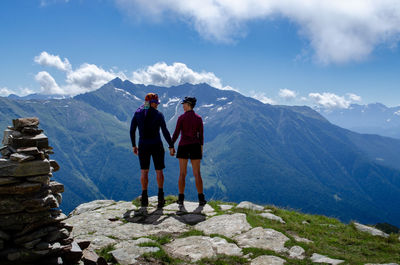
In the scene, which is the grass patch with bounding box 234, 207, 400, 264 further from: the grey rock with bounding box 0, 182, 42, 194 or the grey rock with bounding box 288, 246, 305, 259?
Answer: the grey rock with bounding box 0, 182, 42, 194

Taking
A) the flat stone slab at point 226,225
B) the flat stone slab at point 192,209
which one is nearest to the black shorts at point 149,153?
the flat stone slab at point 192,209

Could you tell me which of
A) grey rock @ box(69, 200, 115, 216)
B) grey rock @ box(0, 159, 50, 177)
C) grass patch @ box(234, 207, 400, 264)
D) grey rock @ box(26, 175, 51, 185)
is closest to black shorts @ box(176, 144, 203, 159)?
grass patch @ box(234, 207, 400, 264)

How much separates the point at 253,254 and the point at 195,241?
68.5 inches

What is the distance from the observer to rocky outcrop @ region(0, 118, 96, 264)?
568 cm

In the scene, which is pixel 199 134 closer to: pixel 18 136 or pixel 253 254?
pixel 253 254

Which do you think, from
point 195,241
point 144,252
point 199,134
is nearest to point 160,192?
point 199,134

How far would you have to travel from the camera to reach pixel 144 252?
273 inches

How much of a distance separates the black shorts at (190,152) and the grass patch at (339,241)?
9.66 ft

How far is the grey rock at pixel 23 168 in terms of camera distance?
579 cm

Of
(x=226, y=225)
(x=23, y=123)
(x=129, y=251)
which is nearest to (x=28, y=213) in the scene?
(x=23, y=123)

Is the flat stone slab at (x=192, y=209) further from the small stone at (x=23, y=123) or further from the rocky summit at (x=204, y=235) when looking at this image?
the small stone at (x=23, y=123)

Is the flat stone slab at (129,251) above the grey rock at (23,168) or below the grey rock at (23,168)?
below

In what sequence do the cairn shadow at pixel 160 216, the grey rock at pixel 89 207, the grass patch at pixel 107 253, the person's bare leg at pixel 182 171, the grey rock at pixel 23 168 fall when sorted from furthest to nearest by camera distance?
1. the grey rock at pixel 89 207
2. the person's bare leg at pixel 182 171
3. the cairn shadow at pixel 160 216
4. the grass patch at pixel 107 253
5. the grey rock at pixel 23 168

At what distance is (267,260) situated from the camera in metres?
6.87
